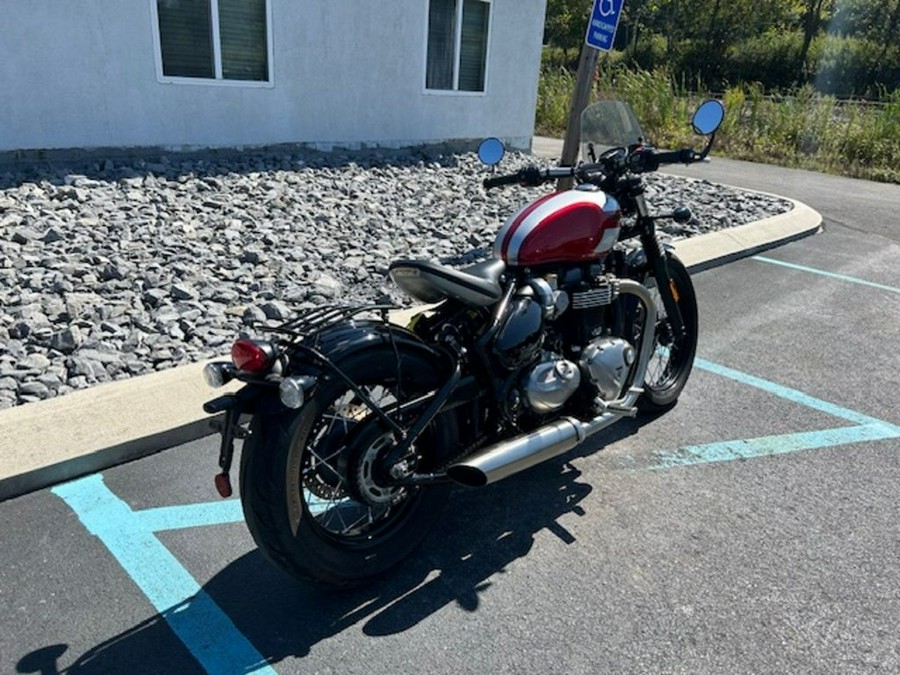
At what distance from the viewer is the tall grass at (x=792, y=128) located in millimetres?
14508

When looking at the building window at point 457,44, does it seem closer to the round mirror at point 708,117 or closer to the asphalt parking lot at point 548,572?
the round mirror at point 708,117

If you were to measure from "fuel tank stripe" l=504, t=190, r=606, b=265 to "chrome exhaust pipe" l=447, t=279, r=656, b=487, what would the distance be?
485mm

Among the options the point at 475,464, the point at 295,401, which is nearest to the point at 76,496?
the point at 295,401

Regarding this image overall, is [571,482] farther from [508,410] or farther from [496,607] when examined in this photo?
[496,607]

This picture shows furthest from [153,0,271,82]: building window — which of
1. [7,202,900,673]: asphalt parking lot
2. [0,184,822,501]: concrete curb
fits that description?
[7,202,900,673]: asphalt parking lot

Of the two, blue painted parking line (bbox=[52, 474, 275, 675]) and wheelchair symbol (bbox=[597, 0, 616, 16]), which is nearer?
blue painted parking line (bbox=[52, 474, 275, 675])

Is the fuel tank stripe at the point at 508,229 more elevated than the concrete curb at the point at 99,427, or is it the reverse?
the fuel tank stripe at the point at 508,229

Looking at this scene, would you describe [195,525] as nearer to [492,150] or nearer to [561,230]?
[561,230]

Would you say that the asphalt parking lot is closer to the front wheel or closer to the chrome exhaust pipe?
the front wheel

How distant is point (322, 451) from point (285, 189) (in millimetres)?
5966

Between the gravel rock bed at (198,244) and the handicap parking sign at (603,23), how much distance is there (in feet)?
6.33

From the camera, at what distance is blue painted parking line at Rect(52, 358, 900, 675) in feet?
7.57

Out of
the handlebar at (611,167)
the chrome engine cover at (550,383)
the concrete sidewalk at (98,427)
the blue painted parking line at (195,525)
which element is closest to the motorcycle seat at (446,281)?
the chrome engine cover at (550,383)

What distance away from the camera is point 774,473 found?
11.1ft
